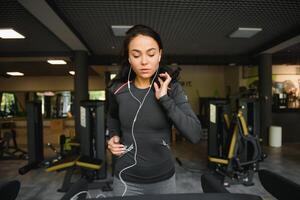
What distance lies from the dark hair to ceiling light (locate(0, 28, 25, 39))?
414 centimetres

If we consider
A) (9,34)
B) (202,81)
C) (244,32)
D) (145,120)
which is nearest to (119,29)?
(9,34)

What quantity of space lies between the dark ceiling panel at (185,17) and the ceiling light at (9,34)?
1.19 m

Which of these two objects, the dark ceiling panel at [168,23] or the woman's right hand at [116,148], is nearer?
the woman's right hand at [116,148]

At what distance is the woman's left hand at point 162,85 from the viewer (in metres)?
0.85

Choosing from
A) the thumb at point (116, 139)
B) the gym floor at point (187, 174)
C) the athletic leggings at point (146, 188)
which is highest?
the thumb at point (116, 139)

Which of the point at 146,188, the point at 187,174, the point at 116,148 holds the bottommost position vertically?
the point at 187,174

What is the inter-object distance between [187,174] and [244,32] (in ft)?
9.82

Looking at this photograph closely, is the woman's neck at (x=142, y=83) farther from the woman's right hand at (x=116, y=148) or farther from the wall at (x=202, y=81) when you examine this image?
the wall at (x=202, y=81)

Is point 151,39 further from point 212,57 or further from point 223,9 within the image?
point 212,57

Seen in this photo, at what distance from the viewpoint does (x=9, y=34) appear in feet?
14.7

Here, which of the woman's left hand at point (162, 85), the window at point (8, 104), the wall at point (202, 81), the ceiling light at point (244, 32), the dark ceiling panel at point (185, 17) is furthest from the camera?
the wall at point (202, 81)

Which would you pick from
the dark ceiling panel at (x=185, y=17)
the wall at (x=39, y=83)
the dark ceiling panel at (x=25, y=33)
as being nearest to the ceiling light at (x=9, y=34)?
the dark ceiling panel at (x=25, y=33)

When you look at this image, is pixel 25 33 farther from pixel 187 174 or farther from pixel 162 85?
pixel 162 85

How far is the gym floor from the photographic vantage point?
3.33 metres
